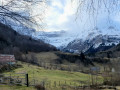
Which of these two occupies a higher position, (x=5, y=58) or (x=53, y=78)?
(x=5, y=58)

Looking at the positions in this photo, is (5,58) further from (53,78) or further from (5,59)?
(53,78)

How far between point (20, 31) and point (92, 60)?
107567 mm

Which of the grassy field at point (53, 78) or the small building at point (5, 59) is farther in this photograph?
the small building at point (5, 59)

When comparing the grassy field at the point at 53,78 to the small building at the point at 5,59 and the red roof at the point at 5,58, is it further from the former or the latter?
the red roof at the point at 5,58

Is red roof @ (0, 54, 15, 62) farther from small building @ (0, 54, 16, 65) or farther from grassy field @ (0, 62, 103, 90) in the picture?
grassy field @ (0, 62, 103, 90)

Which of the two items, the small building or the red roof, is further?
the red roof

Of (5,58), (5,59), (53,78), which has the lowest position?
(53,78)

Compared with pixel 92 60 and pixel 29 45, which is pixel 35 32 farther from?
pixel 29 45

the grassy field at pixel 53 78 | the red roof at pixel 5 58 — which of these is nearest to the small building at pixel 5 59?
the red roof at pixel 5 58

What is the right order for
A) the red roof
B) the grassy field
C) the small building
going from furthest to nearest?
the red roof
the small building
the grassy field

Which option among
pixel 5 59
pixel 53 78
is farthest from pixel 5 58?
pixel 53 78

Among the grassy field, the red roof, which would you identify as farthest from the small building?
the grassy field

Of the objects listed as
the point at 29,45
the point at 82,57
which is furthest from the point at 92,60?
the point at 29,45

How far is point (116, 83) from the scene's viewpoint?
28.2m
